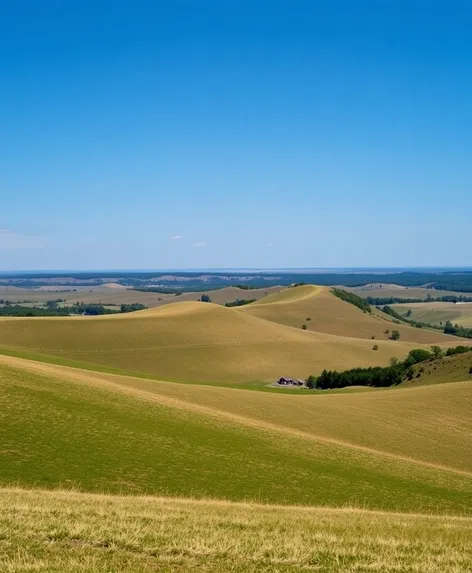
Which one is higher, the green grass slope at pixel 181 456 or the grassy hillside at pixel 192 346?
the green grass slope at pixel 181 456

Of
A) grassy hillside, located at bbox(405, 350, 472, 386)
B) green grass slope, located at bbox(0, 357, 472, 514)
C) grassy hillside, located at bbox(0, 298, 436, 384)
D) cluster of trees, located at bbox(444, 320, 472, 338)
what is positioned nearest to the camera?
green grass slope, located at bbox(0, 357, 472, 514)

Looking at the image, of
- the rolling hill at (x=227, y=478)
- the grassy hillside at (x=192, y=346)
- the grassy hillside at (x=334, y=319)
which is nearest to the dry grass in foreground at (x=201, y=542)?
the rolling hill at (x=227, y=478)

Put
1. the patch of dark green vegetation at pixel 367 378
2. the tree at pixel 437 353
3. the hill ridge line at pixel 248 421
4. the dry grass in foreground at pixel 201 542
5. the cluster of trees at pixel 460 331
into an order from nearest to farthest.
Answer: the dry grass in foreground at pixel 201 542, the hill ridge line at pixel 248 421, the patch of dark green vegetation at pixel 367 378, the tree at pixel 437 353, the cluster of trees at pixel 460 331

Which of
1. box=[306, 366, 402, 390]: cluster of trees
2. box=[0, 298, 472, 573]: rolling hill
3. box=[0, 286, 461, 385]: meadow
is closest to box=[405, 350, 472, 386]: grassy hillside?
box=[0, 298, 472, 573]: rolling hill

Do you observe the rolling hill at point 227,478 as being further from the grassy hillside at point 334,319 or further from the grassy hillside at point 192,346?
the grassy hillside at point 334,319

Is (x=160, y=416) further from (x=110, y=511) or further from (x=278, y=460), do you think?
(x=110, y=511)

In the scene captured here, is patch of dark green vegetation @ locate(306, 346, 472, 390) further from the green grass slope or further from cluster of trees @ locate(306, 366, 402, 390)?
the green grass slope

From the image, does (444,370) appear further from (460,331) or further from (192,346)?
(460,331)
